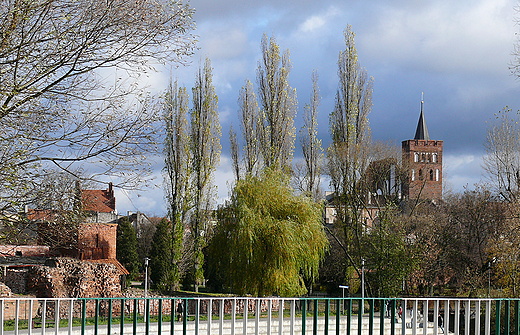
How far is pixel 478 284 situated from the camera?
110 feet

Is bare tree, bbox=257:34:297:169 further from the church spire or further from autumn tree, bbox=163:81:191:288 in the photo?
the church spire

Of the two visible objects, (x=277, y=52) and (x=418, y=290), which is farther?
(x=418, y=290)

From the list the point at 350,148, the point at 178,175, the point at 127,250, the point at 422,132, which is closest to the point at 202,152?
the point at 178,175

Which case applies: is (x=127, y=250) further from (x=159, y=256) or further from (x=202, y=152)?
(x=202, y=152)

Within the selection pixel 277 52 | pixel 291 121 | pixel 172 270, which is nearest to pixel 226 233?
pixel 172 270

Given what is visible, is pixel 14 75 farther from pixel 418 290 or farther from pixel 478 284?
pixel 418 290

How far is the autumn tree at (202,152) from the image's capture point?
39094 millimetres

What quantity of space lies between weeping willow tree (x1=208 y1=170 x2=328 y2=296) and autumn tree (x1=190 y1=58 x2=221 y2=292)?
31.6ft

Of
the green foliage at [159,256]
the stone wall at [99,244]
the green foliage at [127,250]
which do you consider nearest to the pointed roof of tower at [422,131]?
the green foliage at [159,256]

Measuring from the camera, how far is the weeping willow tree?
91.7 ft

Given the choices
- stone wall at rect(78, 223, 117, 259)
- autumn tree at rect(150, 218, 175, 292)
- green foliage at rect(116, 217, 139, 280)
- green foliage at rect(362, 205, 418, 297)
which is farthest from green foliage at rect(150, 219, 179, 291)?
green foliage at rect(362, 205, 418, 297)

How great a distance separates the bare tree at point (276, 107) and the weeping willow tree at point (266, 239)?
861 cm

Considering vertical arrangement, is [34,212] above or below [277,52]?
below

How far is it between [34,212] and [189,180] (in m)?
29.3
